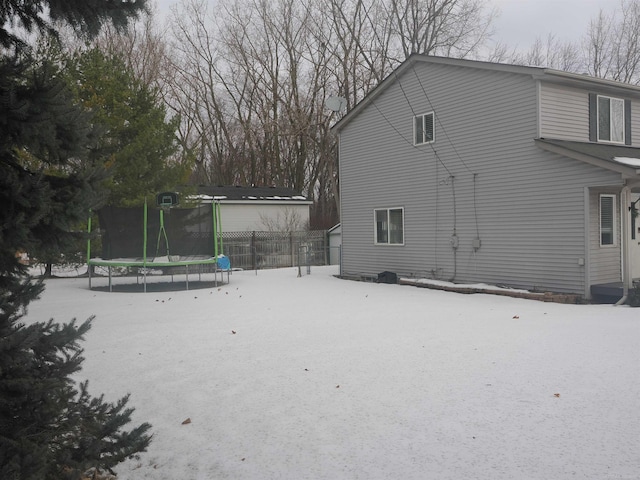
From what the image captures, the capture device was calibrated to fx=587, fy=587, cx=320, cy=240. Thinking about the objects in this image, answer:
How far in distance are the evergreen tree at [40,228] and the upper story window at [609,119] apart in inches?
492

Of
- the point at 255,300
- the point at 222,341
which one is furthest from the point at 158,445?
the point at 255,300

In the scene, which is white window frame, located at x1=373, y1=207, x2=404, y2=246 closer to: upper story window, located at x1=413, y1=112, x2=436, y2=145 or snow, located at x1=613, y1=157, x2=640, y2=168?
upper story window, located at x1=413, y1=112, x2=436, y2=145

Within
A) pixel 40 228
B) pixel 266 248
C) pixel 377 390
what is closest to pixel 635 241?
pixel 377 390

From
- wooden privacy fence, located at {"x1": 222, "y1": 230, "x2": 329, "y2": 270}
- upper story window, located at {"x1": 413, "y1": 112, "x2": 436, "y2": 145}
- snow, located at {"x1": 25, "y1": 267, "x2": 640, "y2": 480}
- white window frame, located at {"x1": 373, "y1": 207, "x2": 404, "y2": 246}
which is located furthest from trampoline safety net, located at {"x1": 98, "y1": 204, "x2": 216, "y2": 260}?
upper story window, located at {"x1": 413, "y1": 112, "x2": 436, "y2": 145}

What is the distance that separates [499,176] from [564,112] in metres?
1.91

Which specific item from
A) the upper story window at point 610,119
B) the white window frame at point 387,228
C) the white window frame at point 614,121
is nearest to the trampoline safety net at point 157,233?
the white window frame at point 387,228

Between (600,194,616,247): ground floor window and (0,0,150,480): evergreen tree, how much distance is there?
11.2 meters

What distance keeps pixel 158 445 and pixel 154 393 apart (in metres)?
1.31

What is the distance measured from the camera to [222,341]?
25.8 ft

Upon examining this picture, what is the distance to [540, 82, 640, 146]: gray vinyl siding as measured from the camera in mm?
12438

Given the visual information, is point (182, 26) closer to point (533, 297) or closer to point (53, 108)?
point (533, 297)

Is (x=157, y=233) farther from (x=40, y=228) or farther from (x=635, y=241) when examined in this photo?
(x=40, y=228)

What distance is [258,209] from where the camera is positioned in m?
24.2

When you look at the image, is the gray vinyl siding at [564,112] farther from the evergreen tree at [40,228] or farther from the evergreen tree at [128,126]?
the evergreen tree at [40,228]
